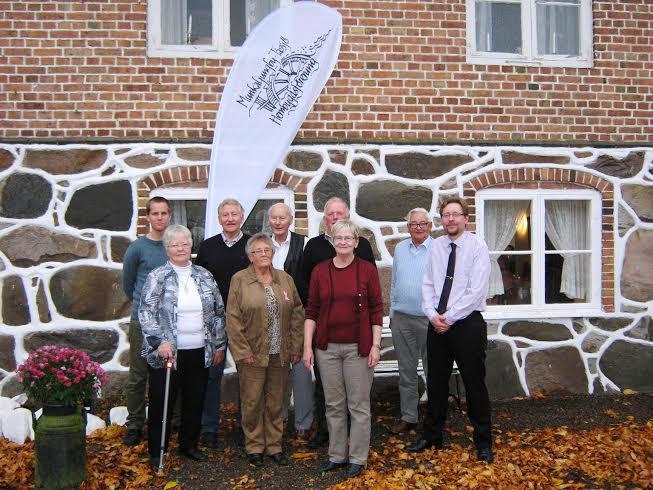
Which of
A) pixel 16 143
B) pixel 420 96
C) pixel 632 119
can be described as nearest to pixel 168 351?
pixel 16 143

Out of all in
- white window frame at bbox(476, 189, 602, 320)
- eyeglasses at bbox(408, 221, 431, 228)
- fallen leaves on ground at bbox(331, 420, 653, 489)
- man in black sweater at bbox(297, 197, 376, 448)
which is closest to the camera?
fallen leaves on ground at bbox(331, 420, 653, 489)

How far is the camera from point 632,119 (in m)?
6.95

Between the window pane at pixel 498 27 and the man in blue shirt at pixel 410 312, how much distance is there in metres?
2.38

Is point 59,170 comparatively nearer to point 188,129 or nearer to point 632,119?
point 188,129

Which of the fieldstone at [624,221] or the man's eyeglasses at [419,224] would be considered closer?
the man's eyeglasses at [419,224]

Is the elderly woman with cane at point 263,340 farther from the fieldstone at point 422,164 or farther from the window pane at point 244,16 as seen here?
the window pane at point 244,16

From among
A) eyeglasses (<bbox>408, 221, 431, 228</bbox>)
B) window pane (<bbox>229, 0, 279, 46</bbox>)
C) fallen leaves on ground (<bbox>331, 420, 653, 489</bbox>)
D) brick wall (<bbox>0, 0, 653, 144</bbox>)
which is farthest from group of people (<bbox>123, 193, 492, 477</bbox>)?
window pane (<bbox>229, 0, 279, 46</bbox>)

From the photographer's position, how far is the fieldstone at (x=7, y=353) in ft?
20.1

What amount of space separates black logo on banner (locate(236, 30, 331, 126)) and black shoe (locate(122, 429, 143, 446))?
2.85m

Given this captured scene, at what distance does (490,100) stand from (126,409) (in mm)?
4489

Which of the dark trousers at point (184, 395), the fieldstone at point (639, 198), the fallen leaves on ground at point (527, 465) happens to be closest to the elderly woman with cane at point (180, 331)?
the dark trousers at point (184, 395)

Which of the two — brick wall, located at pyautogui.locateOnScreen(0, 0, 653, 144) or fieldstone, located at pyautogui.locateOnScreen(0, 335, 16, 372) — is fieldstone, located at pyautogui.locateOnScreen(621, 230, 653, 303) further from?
fieldstone, located at pyautogui.locateOnScreen(0, 335, 16, 372)

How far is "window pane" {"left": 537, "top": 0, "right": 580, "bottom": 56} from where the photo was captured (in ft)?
22.9

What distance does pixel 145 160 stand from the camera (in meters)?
6.28
